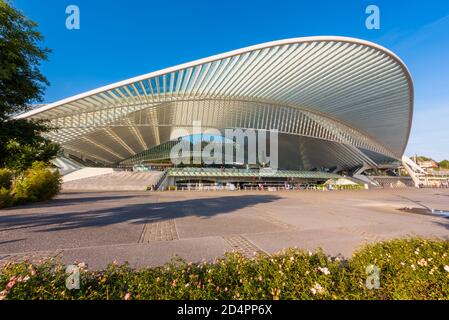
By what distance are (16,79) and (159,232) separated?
722 cm

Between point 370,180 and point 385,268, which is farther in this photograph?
point 370,180

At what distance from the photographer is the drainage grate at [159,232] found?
6.03 metres

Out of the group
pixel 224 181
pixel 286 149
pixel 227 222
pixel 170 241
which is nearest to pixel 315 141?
pixel 286 149

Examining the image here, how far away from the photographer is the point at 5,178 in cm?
1316

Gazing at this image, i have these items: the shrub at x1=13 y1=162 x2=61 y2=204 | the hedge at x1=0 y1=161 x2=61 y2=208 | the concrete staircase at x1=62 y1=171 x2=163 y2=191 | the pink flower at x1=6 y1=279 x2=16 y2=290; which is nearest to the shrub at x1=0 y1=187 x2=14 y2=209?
the hedge at x1=0 y1=161 x2=61 y2=208

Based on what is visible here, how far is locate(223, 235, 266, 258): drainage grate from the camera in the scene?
4.81 metres

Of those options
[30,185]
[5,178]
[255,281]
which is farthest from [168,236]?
[5,178]

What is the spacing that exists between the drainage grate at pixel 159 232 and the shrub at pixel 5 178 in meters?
11.8

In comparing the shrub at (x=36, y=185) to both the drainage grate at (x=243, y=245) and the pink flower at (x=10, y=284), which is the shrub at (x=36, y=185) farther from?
the pink flower at (x=10, y=284)

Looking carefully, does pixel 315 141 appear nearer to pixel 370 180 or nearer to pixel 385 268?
pixel 370 180

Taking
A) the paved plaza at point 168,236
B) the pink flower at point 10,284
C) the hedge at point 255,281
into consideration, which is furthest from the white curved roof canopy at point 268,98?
the pink flower at point 10,284

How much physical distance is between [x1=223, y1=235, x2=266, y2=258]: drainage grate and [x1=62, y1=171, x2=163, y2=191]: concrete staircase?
A: 24.5 metres

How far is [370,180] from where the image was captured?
51219mm
